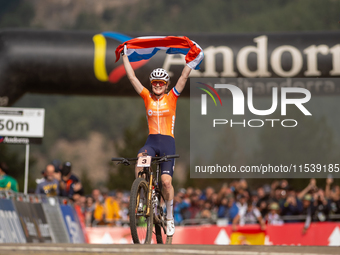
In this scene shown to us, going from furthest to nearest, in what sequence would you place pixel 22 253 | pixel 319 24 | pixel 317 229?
pixel 319 24 < pixel 317 229 < pixel 22 253

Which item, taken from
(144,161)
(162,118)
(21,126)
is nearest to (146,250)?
(144,161)

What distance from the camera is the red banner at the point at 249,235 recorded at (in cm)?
1355

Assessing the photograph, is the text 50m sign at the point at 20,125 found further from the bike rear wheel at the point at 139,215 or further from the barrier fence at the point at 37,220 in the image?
the bike rear wheel at the point at 139,215

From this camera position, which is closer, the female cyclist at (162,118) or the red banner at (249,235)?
the female cyclist at (162,118)

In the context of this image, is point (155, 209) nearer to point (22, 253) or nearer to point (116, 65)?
point (22, 253)

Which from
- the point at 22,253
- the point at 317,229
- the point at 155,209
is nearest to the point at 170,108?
the point at 155,209

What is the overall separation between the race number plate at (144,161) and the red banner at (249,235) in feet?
25.5

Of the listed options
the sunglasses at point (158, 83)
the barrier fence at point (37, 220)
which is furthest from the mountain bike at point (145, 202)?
the barrier fence at point (37, 220)

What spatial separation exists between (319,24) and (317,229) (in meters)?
189

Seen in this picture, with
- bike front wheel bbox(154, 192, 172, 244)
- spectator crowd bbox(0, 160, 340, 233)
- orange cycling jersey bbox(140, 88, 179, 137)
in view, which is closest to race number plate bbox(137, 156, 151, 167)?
orange cycling jersey bbox(140, 88, 179, 137)

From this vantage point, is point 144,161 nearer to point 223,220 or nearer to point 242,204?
point 242,204

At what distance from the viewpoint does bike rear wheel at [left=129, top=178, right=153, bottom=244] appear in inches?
252

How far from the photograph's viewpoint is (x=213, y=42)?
12953 millimetres

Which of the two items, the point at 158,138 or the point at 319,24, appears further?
the point at 319,24
